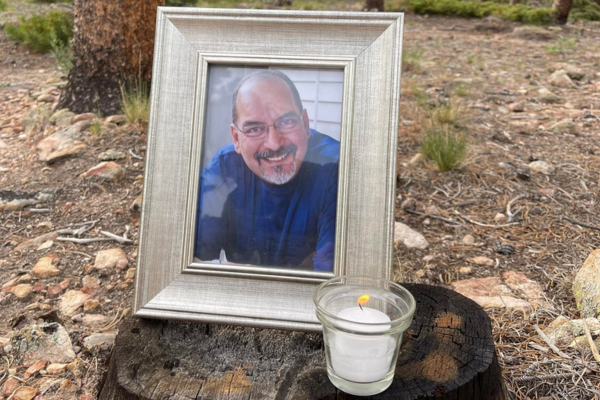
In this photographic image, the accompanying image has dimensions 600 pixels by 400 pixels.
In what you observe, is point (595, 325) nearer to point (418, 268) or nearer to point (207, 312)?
point (418, 268)

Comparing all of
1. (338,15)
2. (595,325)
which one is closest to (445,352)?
(595,325)

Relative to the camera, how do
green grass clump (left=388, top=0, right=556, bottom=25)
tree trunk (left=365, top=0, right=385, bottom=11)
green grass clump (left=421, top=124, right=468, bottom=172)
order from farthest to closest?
green grass clump (left=388, top=0, right=556, bottom=25), tree trunk (left=365, top=0, right=385, bottom=11), green grass clump (left=421, top=124, right=468, bottom=172)

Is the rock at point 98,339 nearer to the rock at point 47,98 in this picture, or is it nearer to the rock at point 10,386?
the rock at point 10,386

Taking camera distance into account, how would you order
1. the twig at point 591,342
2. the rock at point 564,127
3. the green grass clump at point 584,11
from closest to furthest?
the twig at point 591,342, the rock at point 564,127, the green grass clump at point 584,11

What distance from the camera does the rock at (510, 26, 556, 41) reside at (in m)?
6.90

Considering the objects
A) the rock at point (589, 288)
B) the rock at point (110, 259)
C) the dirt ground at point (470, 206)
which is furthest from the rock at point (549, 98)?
the rock at point (110, 259)

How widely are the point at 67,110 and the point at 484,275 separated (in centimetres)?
300

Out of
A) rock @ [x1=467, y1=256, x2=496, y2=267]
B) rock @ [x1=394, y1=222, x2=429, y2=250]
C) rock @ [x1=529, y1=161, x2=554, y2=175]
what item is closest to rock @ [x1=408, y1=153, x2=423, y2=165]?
rock @ [x1=529, y1=161, x2=554, y2=175]

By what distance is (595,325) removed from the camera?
1921 mm

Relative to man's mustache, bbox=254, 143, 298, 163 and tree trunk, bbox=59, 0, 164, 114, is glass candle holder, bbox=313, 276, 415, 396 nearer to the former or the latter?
man's mustache, bbox=254, 143, 298, 163

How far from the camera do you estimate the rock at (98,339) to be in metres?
2.01

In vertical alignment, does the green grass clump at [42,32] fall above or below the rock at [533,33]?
below

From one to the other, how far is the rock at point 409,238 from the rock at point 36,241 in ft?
5.58

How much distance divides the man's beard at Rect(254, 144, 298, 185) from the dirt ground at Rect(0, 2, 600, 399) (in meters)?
0.96
